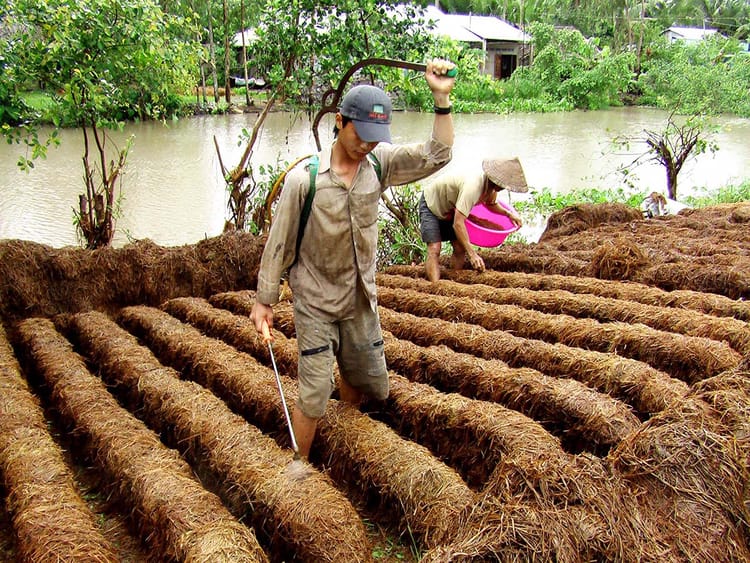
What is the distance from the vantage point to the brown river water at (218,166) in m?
14.0

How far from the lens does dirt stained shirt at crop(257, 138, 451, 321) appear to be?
343 centimetres

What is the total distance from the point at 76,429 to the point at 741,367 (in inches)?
159

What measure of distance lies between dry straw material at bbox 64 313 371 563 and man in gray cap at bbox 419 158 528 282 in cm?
330

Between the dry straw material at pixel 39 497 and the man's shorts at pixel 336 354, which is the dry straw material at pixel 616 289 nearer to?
the man's shorts at pixel 336 354

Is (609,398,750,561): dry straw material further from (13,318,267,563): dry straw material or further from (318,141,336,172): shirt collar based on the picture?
(318,141,336,172): shirt collar

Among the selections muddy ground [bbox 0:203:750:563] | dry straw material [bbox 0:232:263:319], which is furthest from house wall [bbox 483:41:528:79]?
muddy ground [bbox 0:203:750:563]

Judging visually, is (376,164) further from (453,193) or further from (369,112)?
(453,193)

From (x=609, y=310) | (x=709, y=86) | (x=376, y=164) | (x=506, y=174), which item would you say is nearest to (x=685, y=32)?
(x=709, y=86)

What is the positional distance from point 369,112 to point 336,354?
1.43 metres

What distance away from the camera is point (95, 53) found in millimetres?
7301

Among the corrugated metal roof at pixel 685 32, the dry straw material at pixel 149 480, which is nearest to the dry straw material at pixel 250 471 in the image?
the dry straw material at pixel 149 480

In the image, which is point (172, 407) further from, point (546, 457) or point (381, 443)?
point (546, 457)

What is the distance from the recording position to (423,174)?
3.58 meters

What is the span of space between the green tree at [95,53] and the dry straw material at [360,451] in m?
3.81
